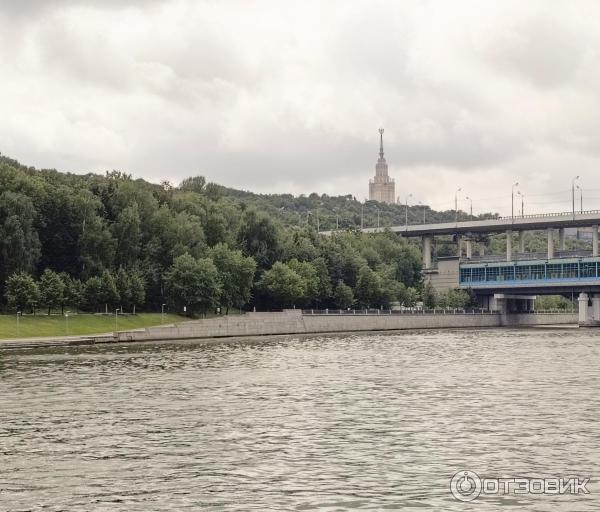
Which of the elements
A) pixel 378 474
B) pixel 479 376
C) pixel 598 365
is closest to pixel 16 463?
pixel 378 474

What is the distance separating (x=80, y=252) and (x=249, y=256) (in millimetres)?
39560

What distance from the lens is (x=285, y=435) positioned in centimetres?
4025

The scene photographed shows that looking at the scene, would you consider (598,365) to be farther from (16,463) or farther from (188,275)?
(188,275)

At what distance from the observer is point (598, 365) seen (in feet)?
268

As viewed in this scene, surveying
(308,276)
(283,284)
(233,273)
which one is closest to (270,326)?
(233,273)

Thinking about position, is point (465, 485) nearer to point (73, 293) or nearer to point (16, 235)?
point (73, 293)

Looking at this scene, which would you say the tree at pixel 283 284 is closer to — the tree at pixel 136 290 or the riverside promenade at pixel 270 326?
the riverside promenade at pixel 270 326

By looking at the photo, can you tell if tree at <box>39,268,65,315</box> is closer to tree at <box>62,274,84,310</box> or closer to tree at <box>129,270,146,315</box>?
tree at <box>62,274,84,310</box>

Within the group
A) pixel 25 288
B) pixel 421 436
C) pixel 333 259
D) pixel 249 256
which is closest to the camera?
pixel 421 436

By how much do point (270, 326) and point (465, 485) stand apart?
121659 millimetres

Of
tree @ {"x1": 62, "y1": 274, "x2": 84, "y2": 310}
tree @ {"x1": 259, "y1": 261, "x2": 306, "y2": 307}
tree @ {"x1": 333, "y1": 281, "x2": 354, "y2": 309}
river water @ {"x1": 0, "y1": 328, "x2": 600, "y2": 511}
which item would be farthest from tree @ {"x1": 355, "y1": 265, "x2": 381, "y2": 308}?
river water @ {"x1": 0, "y1": 328, "x2": 600, "y2": 511}

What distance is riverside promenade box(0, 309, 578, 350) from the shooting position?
109 metres

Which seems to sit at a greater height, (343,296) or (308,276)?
(308,276)

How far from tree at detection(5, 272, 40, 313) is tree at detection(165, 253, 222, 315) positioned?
2909 centimetres
